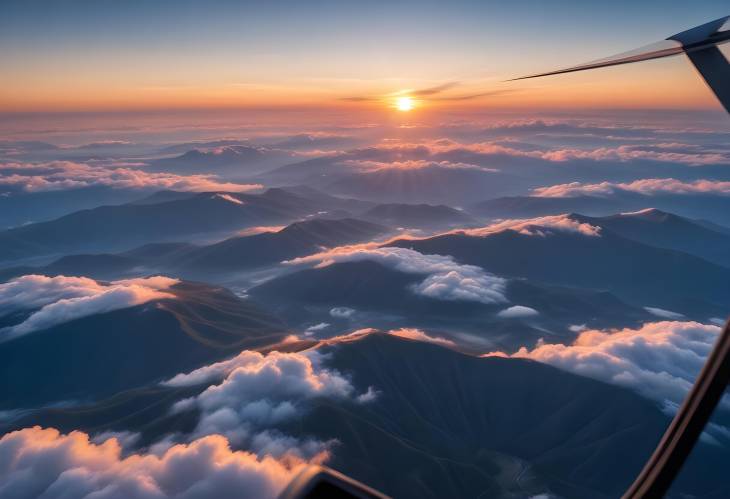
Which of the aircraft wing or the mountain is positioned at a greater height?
the aircraft wing

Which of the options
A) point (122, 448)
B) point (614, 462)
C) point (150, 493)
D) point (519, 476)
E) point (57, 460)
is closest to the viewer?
point (150, 493)

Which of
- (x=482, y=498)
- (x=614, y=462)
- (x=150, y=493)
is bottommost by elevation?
(x=614, y=462)

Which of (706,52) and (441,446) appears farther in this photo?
(441,446)

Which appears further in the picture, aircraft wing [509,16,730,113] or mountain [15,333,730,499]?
mountain [15,333,730,499]

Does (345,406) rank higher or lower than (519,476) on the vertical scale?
higher

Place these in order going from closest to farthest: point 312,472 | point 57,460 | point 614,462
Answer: point 312,472 < point 57,460 < point 614,462

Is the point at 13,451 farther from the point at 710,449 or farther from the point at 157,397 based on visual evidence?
the point at 710,449

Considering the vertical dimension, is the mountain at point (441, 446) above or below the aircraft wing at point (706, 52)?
below

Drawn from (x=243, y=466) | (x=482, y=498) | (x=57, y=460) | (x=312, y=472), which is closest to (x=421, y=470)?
(x=482, y=498)

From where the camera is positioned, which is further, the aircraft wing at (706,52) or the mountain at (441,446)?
the mountain at (441,446)

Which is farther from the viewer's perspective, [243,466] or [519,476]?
[519,476]

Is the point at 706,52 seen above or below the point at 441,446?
above
